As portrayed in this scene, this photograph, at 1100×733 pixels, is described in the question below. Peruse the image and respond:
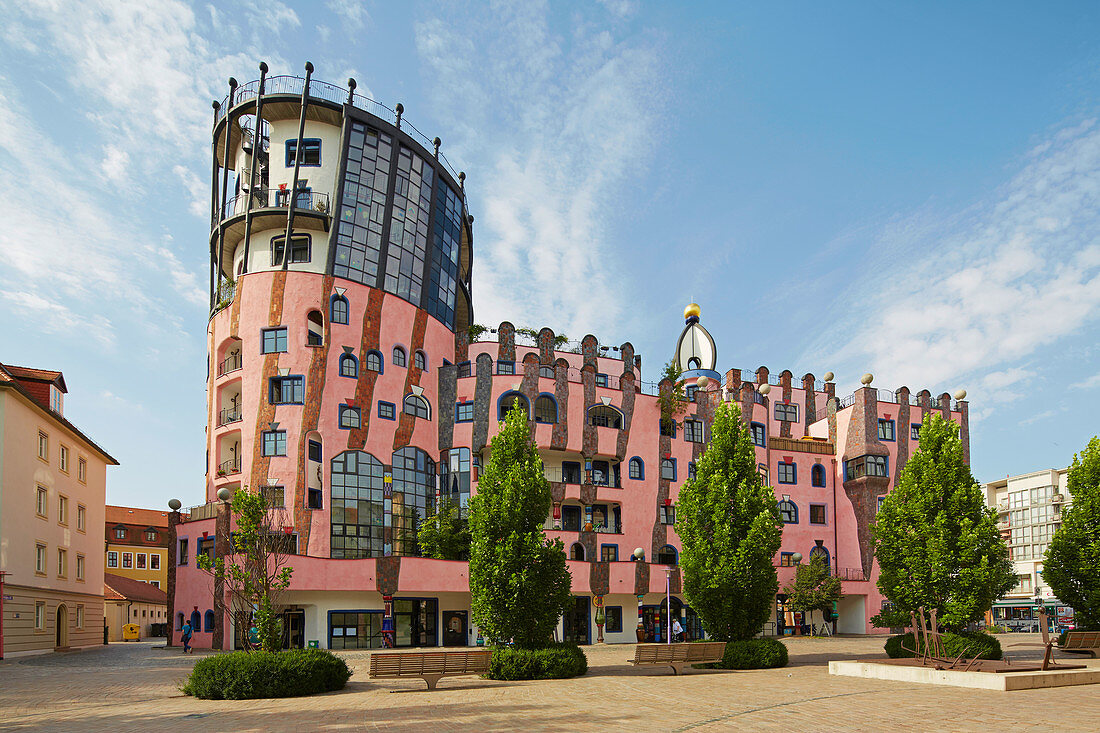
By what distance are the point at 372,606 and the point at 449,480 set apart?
863cm

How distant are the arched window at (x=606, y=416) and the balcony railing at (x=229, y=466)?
20.3 metres

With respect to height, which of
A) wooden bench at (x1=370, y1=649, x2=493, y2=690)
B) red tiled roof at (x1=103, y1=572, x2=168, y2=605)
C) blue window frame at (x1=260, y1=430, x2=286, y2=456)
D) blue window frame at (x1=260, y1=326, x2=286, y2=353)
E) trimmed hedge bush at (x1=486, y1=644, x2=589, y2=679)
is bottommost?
red tiled roof at (x1=103, y1=572, x2=168, y2=605)

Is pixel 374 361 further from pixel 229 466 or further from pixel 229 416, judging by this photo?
pixel 229 466

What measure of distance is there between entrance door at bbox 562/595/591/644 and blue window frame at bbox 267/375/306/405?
1875cm

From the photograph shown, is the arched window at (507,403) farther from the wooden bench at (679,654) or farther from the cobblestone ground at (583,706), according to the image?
the cobblestone ground at (583,706)

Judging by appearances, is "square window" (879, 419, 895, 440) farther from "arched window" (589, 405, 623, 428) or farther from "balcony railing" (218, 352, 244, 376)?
"balcony railing" (218, 352, 244, 376)

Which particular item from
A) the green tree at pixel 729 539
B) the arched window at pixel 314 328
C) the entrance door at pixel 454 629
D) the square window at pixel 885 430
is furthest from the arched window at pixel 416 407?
the square window at pixel 885 430

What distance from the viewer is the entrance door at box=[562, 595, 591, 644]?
47.9m

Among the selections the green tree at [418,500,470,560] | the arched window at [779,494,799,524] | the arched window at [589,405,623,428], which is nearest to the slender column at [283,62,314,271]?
the green tree at [418,500,470,560]

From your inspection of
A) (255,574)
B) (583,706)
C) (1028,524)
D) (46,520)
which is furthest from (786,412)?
(1028,524)

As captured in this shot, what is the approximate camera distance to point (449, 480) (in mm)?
48625

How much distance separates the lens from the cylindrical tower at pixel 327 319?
44156mm

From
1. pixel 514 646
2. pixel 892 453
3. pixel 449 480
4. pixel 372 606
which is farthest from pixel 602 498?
pixel 514 646

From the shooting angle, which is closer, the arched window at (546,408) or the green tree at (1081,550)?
the green tree at (1081,550)
